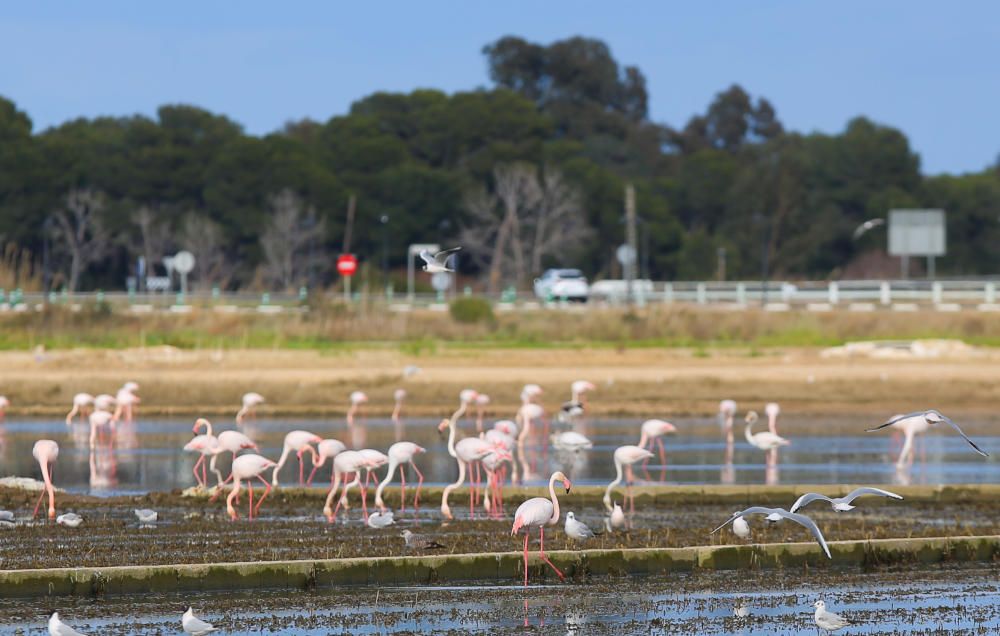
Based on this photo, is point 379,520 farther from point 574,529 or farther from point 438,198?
point 438,198

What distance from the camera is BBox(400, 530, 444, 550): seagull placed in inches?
520

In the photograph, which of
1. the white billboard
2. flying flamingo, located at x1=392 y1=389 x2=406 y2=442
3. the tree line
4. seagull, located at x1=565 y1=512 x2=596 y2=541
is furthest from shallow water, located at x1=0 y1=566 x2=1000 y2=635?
the white billboard

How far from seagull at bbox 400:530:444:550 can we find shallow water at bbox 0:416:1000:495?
5.25 metres

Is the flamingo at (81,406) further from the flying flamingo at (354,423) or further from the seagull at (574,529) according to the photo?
the seagull at (574,529)

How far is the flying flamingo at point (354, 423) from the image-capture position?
75.4ft

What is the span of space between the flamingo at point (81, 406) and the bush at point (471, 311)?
1795 centimetres

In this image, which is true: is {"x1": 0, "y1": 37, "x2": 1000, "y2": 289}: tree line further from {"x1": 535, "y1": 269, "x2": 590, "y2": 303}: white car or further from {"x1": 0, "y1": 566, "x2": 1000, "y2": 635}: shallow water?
{"x1": 0, "y1": 566, "x2": 1000, "y2": 635}: shallow water

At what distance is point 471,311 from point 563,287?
Result: 16.7 m

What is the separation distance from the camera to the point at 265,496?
16422 mm

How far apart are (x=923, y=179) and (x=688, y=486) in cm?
7496

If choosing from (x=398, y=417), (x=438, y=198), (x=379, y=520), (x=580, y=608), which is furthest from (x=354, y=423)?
(x=438, y=198)

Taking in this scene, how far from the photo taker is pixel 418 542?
13.5 metres

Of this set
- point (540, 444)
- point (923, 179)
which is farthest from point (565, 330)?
point (923, 179)

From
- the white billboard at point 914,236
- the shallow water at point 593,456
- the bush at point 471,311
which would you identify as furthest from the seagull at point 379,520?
the white billboard at point 914,236
